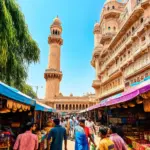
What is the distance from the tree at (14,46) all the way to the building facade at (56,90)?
42.9m

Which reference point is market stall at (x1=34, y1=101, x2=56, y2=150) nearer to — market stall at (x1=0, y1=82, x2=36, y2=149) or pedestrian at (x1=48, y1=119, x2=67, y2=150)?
market stall at (x1=0, y1=82, x2=36, y2=149)

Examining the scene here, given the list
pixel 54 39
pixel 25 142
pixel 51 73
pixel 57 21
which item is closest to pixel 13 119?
pixel 25 142

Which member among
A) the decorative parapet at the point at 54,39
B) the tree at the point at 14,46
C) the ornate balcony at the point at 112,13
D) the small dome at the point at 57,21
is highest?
the small dome at the point at 57,21

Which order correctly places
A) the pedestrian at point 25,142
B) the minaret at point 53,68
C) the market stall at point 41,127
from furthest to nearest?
the minaret at point 53,68 → the market stall at point 41,127 → the pedestrian at point 25,142

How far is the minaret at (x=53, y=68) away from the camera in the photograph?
5500 cm

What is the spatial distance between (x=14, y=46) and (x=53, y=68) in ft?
149

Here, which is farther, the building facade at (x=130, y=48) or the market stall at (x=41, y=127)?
the building facade at (x=130, y=48)

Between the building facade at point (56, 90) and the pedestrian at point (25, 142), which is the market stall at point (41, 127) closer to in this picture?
the pedestrian at point (25, 142)

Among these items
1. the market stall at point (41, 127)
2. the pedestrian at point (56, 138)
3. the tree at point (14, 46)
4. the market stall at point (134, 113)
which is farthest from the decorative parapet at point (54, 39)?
the pedestrian at point (56, 138)

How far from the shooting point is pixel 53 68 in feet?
183

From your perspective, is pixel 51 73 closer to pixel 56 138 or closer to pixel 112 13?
pixel 112 13

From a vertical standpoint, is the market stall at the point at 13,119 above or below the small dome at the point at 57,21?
below

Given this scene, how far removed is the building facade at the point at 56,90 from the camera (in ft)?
180

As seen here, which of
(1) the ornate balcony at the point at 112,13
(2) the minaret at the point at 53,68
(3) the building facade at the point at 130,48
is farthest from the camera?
(2) the minaret at the point at 53,68
